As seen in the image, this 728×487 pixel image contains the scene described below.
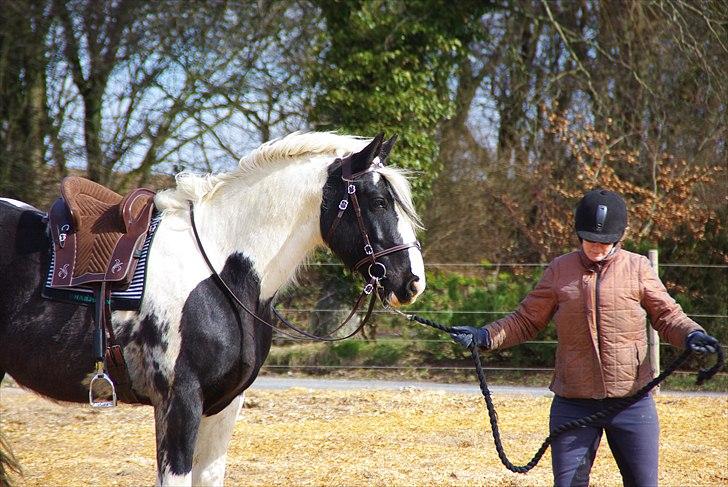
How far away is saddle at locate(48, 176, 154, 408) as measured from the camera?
11.2 ft

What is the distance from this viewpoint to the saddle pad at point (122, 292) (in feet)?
11.2

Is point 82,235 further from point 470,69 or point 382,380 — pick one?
point 470,69

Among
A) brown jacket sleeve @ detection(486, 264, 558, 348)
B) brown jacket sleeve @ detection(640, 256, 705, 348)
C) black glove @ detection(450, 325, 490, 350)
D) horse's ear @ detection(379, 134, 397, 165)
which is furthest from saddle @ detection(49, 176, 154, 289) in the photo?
brown jacket sleeve @ detection(640, 256, 705, 348)

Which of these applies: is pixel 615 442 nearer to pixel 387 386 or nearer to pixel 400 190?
pixel 400 190

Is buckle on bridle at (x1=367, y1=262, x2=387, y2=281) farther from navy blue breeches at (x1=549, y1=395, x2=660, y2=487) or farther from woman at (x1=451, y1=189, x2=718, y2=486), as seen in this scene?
navy blue breeches at (x1=549, y1=395, x2=660, y2=487)

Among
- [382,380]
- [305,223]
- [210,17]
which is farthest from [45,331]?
[210,17]

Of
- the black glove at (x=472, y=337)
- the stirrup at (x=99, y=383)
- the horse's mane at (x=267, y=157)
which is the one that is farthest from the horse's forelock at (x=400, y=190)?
the stirrup at (x=99, y=383)

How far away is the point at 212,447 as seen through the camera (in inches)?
142

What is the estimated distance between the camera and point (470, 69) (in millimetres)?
14203

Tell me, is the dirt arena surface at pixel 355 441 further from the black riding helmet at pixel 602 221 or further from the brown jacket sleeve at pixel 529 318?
the black riding helmet at pixel 602 221

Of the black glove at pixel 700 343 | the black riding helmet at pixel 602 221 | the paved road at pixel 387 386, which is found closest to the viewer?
the black glove at pixel 700 343

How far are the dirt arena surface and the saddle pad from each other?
190 centimetres

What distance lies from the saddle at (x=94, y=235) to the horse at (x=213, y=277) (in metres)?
0.09

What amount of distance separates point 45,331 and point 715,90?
10.3 m
